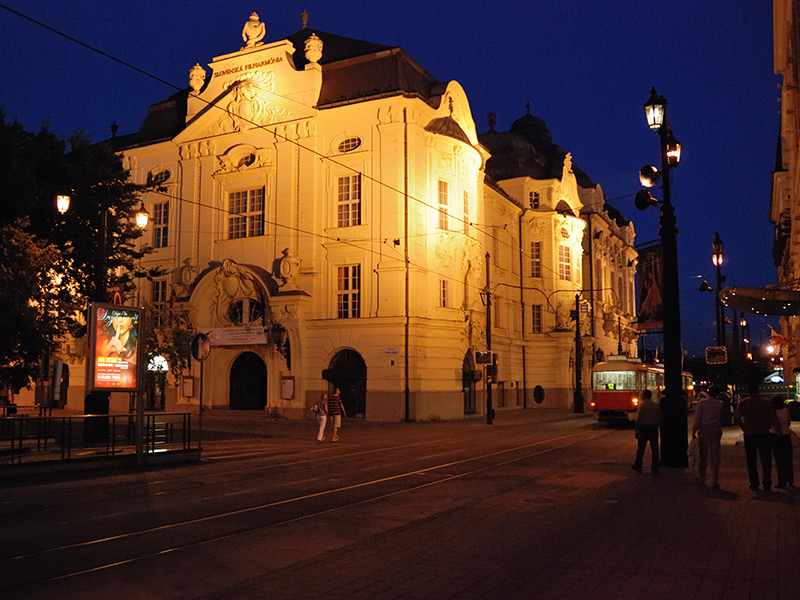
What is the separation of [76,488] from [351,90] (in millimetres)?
28449

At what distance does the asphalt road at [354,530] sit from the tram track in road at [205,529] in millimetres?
32

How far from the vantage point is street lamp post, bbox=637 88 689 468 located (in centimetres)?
1600

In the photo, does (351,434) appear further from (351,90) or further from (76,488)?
(351,90)

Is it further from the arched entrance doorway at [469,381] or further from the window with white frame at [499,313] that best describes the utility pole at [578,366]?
the arched entrance doorway at [469,381]

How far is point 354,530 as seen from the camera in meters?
9.33

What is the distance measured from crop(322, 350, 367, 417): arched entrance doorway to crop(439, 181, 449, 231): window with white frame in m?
7.77

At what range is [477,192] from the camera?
4178cm

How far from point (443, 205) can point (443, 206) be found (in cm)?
6

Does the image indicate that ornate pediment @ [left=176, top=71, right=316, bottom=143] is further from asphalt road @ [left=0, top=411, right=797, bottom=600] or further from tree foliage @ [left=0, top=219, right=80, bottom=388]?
asphalt road @ [left=0, top=411, right=797, bottom=600]

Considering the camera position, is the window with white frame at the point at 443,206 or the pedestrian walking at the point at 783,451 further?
the window with white frame at the point at 443,206

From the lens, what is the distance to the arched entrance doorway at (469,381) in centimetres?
3941

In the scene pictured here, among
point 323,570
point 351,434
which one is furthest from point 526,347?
point 323,570

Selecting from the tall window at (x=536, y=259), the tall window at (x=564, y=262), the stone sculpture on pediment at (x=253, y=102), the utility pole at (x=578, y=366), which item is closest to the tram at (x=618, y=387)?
the utility pole at (x=578, y=366)

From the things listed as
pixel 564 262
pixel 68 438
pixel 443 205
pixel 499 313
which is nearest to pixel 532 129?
pixel 564 262
